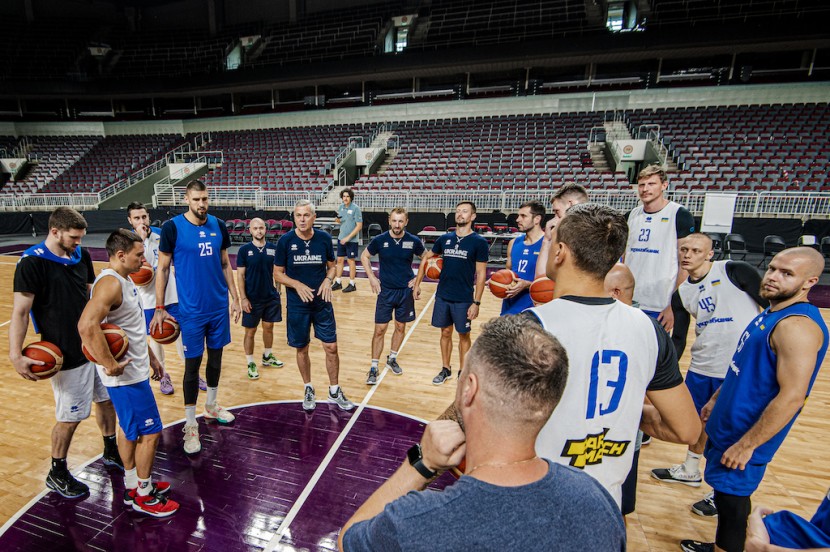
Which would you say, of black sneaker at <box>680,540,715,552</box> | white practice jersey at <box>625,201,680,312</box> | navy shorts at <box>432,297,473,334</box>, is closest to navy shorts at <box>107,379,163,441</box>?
navy shorts at <box>432,297,473,334</box>

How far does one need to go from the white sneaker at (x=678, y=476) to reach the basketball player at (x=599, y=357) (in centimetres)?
223

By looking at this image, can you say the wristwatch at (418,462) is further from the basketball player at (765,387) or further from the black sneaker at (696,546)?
the black sneaker at (696,546)

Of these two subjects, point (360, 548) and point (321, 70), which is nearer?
point (360, 548)

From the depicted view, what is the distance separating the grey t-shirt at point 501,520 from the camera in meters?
0.82

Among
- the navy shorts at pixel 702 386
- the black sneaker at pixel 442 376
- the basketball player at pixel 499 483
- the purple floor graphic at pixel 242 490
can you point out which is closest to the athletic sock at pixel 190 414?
the purple floor graphic at pixel 242 490

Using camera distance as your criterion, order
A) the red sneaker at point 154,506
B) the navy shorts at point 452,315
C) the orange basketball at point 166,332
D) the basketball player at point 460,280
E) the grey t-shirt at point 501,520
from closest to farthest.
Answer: the grey t-shirt at point 501,520, the red sneaker at point 154,506, the orange basketball at point 166,332, the basketball player at point 460,280, the navy shorts at point 452,315

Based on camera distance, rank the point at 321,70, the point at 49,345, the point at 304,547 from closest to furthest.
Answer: the point at 304,547 → the point at 49,345 → the point at 321,70

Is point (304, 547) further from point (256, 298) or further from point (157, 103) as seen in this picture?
point (157, 103)

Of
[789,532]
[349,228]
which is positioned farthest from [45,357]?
[349,228]

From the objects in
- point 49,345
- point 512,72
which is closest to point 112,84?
point 512,72

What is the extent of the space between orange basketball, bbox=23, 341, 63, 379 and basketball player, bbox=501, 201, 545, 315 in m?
3.49

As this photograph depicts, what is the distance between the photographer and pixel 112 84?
2402 centimetres

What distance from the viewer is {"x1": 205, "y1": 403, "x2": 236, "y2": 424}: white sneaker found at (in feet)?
→ 12.9

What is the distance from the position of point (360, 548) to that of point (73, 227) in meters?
3.17
